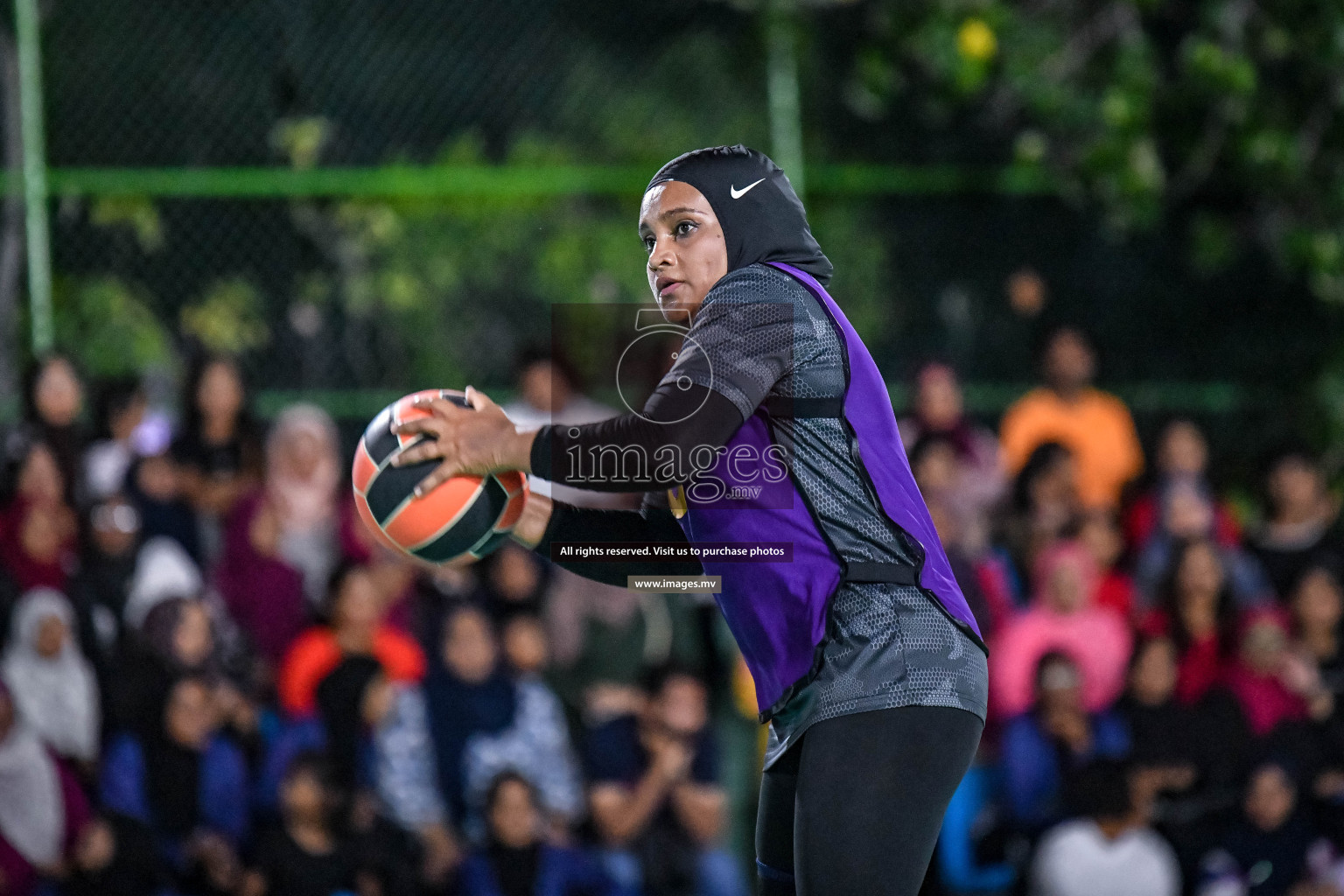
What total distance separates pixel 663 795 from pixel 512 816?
2.08 ft

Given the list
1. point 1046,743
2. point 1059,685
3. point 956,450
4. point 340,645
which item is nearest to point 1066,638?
point 1059,685

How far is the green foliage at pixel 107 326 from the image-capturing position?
26.0 feet

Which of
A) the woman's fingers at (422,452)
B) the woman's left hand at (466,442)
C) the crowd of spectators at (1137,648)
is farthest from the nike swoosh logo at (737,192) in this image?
the crowd of spectators at (1137,648)

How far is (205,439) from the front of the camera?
670 centimetres

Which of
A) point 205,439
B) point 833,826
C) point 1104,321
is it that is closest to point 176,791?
point 205,439

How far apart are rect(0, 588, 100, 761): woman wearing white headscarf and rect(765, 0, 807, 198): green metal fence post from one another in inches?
171

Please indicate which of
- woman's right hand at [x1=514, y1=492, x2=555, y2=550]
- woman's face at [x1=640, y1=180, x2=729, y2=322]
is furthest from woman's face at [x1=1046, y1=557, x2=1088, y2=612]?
woman's face at [x1=640, y1=180, x2=729, y2=322]

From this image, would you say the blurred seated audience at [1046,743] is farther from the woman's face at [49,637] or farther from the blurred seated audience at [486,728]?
the woman's face at [49,637]

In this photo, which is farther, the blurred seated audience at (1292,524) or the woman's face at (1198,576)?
the blurred seated audience at (1292,524)

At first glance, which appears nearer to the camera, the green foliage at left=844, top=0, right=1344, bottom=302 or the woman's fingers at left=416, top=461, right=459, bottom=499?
the woman's fingers at left=416, top=461, right=459, bottom=499

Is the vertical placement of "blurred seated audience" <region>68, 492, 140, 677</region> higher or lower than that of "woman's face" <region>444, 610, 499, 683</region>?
higher

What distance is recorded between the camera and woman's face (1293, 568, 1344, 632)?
675 centimetres

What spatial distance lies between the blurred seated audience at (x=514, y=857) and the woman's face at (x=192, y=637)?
124cm

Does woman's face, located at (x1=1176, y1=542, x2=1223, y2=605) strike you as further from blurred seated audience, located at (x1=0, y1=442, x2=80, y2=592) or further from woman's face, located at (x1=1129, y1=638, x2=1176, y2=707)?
blurred seated audience, located at (x1=0, y1=442, x2=80, y2=592)
